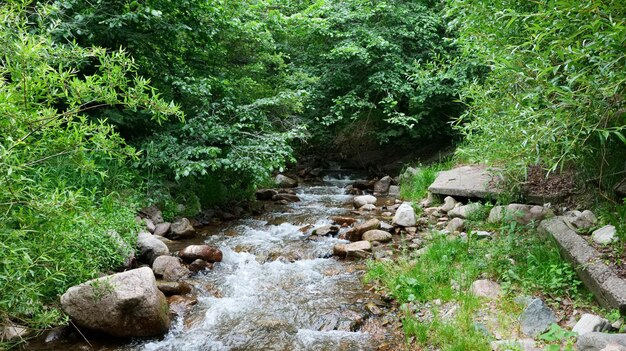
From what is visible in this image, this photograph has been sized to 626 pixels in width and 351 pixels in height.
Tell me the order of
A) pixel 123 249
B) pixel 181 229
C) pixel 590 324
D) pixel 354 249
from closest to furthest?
pixel 590 324 < pixel 123 249 < pixel 354 249 < pixel 181 229

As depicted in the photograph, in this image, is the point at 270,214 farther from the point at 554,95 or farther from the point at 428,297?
the point at 554,95

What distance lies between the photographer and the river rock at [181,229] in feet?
22.7

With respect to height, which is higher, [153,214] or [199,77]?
[199,77]

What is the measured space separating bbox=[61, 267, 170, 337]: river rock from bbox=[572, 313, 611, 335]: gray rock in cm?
370

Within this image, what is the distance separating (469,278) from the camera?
4.43 meters

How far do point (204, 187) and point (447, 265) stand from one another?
5.40 meters

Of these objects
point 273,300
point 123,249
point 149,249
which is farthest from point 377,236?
point 123,249

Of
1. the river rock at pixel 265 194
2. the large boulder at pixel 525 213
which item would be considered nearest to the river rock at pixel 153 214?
the river rock at pixel 265 194

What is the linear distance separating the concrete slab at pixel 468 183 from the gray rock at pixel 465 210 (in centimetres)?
36

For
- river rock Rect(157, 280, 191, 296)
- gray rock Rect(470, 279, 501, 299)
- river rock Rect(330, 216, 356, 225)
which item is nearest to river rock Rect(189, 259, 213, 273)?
river rock Rect(157, 280, 191, 296)

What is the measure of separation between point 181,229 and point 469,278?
4717 millimetres

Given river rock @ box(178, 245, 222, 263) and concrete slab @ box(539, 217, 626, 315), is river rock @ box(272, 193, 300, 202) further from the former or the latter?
concrete slab @ box(539, 217, 626, 315)

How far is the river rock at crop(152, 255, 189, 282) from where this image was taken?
→ 17.5 feet

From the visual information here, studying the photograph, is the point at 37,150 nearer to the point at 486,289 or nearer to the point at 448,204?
the point at 486,289
